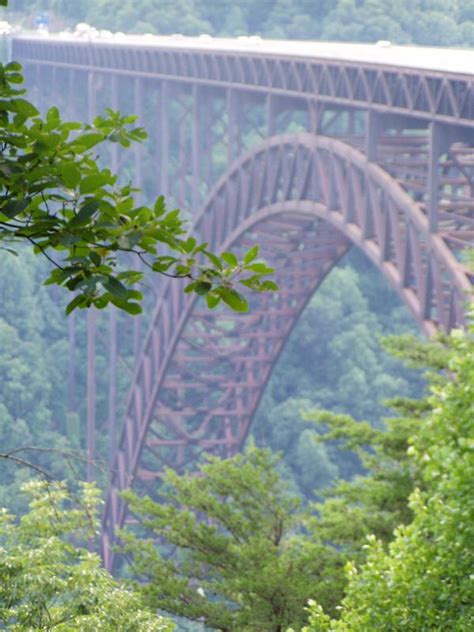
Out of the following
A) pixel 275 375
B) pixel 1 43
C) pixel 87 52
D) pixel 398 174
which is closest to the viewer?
pixel 398 174

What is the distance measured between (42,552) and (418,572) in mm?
2594

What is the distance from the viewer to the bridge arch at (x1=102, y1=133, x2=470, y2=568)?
805 inches

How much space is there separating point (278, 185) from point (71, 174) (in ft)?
83.0

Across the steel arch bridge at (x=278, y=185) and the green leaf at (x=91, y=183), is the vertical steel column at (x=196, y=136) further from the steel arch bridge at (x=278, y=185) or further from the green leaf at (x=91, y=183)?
the green leaf at (x=91, y=183)

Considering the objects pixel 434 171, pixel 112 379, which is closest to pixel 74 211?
pixel 434 171

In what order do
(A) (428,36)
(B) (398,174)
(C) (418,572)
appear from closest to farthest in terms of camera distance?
(C) (418,572), (B) (398,174), (A) (428,36)

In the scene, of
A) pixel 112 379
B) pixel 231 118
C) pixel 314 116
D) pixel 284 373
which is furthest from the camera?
pixel 284 373

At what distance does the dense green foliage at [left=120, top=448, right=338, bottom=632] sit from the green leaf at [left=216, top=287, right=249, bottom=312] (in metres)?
9.50

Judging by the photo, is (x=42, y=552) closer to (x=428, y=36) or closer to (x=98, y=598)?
(x=98, y=598)

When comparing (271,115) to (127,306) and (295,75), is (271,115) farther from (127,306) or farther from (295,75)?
(127,306)

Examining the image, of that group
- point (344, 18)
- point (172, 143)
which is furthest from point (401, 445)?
point (344, 18)

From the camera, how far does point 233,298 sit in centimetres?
486

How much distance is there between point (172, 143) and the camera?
5172cm

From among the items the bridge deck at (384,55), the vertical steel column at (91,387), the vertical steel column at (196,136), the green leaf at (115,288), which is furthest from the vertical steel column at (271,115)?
the green leaf at (115,288)
